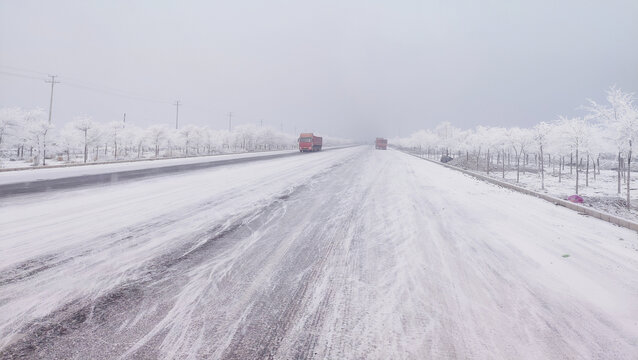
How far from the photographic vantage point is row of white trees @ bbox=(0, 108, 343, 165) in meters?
32.5

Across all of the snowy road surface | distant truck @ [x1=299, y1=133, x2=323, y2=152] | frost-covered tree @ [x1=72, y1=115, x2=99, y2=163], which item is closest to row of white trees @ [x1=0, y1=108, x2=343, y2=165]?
frost-covered tree @ [x1=72, y1=115, x2=99, y2=163]

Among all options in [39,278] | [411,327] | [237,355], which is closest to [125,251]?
[39,278]

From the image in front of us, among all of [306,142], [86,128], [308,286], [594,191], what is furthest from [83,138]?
[594,191]

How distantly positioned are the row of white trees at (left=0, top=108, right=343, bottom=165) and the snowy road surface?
30822mm

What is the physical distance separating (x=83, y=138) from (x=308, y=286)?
51167 mm

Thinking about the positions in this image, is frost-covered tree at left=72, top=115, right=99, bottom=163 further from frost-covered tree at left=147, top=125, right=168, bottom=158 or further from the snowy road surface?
the snowy road surface

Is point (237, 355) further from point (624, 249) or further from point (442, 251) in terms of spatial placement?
point (624, 249)

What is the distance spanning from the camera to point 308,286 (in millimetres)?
3047

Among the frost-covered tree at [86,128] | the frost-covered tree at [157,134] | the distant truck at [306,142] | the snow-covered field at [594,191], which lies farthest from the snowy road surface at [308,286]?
the frost-covered tree at [157,134]

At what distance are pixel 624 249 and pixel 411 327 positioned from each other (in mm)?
4906

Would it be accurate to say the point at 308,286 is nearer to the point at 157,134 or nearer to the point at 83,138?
the point at 83,138

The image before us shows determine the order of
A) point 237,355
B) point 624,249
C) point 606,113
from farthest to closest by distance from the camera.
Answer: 1. point 606,113
2. point 624,249
3. point 237,355

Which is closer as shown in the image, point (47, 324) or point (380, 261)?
point (47, 324)

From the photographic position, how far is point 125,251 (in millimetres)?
3914
